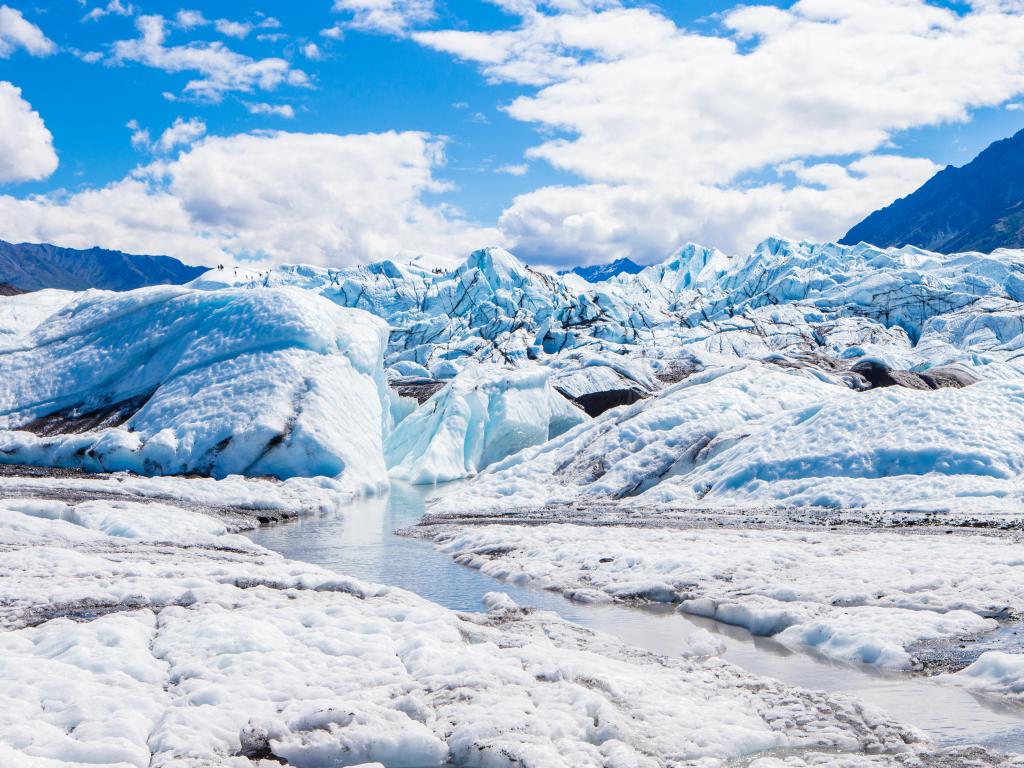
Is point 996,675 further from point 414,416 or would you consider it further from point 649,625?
point 414,416

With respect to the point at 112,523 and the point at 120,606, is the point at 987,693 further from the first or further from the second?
the point at 112,523

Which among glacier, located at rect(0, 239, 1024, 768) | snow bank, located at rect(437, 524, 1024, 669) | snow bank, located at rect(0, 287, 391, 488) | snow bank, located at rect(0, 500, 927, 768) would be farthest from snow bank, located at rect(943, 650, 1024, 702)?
snow bank, located at rect(0, 287, 391, 488)

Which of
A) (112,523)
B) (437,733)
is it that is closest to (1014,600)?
(437,733)

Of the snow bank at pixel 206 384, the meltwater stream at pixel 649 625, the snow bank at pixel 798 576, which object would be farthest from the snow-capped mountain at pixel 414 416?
the meltwater stream at pixel 649 625

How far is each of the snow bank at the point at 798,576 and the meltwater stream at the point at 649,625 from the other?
42cm

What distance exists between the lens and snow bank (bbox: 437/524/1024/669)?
10977mm

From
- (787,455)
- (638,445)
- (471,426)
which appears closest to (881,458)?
(787,455)

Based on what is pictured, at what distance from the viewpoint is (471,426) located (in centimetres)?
4172

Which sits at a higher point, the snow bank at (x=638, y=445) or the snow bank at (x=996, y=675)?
the snow bank at (x=638, y=445)

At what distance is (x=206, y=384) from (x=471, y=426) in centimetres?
1458

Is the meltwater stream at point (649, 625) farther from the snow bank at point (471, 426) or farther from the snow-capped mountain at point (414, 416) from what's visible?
the snow bank at point (471, 426)

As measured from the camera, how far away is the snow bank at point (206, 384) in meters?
28.5

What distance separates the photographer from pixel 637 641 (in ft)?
36.8

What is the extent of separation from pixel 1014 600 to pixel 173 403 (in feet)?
85.6
